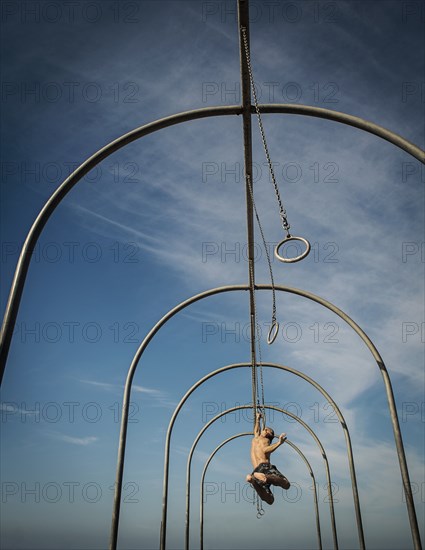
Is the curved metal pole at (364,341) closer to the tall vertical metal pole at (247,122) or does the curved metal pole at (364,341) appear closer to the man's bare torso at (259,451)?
the tall vertical metal pole at (247,122)

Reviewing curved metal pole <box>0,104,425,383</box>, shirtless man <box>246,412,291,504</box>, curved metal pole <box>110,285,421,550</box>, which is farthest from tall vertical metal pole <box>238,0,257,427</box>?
shirtless man <box>246,412,291,504</box>

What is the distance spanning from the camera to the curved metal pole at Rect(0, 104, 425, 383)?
3973 mm

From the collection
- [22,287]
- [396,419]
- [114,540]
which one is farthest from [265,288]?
[22,287]

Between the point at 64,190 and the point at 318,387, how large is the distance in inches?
423

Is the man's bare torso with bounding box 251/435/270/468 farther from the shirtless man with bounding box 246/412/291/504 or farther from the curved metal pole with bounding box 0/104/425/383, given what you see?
the curved metal pole with bounding box 0/104/425/383

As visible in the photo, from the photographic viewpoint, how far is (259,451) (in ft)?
31.2

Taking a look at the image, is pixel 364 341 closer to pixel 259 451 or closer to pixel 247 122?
pixel 259 451

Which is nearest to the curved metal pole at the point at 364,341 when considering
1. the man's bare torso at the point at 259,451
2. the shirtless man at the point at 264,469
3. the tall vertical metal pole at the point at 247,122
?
the tall vertical metal pole at the point at 247,122

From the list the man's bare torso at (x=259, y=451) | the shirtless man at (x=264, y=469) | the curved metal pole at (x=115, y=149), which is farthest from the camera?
the man's bare torso at (x=259, y=451)

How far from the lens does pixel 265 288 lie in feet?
34.0

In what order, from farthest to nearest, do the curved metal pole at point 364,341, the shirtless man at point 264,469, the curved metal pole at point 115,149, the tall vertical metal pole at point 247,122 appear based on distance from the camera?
1. the shirtless man at point 264,469
2. the curved metal pole at point 364,341
3. the tall vertical metal pole at point 247,122
4. the curved metal pole at point 115,149

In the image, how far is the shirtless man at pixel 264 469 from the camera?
8586 mm

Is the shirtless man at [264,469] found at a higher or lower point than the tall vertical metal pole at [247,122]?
lower

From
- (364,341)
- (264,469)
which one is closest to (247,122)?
(364,341)
